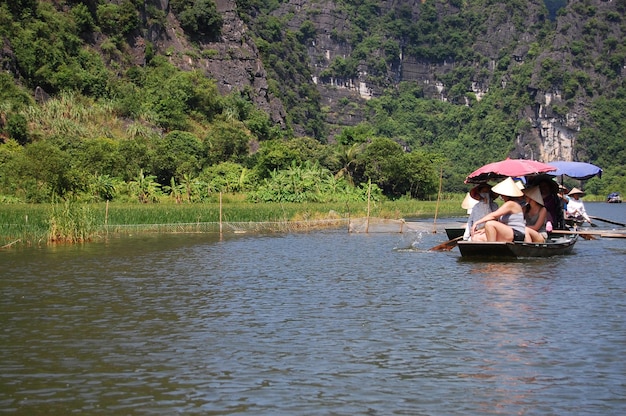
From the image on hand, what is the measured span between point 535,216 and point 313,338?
429 inches

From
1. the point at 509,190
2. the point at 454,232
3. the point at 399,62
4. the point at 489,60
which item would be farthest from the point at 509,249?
the point at 399,62

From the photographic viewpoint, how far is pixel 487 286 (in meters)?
16.3

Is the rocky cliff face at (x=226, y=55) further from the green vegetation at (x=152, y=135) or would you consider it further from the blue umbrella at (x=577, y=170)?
the blue umbrella at (x=577, y=170)

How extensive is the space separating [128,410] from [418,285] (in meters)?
9.08

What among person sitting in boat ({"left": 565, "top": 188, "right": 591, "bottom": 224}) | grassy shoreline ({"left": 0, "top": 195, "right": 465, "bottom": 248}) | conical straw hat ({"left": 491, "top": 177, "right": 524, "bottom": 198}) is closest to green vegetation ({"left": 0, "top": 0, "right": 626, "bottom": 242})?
grassy shoreline ({"left": 0, "top": 195, "right": 465, "bottom": 248})

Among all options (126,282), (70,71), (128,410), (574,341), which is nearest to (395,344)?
(574,341)

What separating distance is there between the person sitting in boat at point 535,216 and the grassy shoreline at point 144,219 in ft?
22.0

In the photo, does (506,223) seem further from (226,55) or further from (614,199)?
(614,199)

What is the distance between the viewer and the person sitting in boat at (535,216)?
20.5 m

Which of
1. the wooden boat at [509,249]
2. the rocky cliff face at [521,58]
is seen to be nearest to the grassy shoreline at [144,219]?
the wooden boat at [509,249]

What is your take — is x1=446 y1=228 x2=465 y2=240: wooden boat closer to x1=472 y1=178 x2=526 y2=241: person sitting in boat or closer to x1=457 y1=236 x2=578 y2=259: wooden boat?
x1=457 y1=236 x2=578 y2=259: wooden boat

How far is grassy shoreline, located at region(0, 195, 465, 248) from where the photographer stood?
25312 millimetres

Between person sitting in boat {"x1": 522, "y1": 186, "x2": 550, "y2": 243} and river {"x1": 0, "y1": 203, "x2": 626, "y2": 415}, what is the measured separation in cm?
66

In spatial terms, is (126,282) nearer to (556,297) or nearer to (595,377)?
(556,297)
